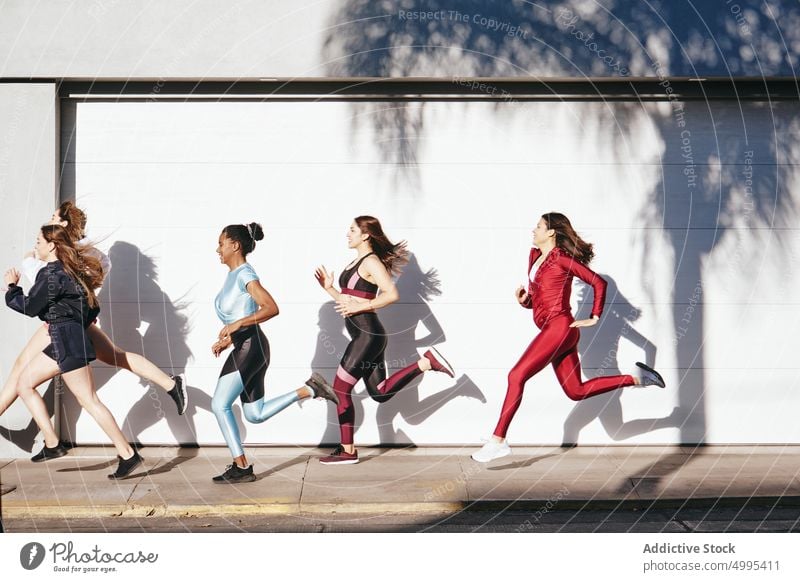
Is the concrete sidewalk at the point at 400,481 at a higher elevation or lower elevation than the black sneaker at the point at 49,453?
lower

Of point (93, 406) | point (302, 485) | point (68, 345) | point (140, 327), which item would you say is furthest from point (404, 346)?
point (68, 345)

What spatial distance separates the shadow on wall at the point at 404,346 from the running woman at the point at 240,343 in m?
1.40

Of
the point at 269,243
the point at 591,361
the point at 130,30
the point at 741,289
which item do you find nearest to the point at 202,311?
the point at 269,243

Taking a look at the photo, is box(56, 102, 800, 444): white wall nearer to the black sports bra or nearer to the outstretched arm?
the black sports bra

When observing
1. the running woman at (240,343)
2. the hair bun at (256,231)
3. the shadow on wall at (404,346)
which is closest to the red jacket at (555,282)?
the shadow on wall at (404,346)

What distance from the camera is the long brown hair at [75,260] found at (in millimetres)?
8055

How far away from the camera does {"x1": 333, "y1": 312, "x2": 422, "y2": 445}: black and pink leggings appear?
8406mm

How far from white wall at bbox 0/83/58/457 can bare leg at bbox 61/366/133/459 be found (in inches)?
42.7

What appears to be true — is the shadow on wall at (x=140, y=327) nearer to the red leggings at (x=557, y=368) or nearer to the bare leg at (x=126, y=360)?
the bare leg at (x=126, y=360)

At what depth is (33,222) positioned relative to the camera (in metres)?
9.00

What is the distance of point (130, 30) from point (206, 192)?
161cm

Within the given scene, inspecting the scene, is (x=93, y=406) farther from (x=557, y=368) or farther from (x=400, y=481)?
(x=557, y=368)

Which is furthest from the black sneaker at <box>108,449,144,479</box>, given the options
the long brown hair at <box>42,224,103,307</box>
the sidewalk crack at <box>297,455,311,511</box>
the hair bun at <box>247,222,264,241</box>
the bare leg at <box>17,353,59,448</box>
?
the hair bun at <box>247,222,264,241</box>

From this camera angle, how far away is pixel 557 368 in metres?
8.35
